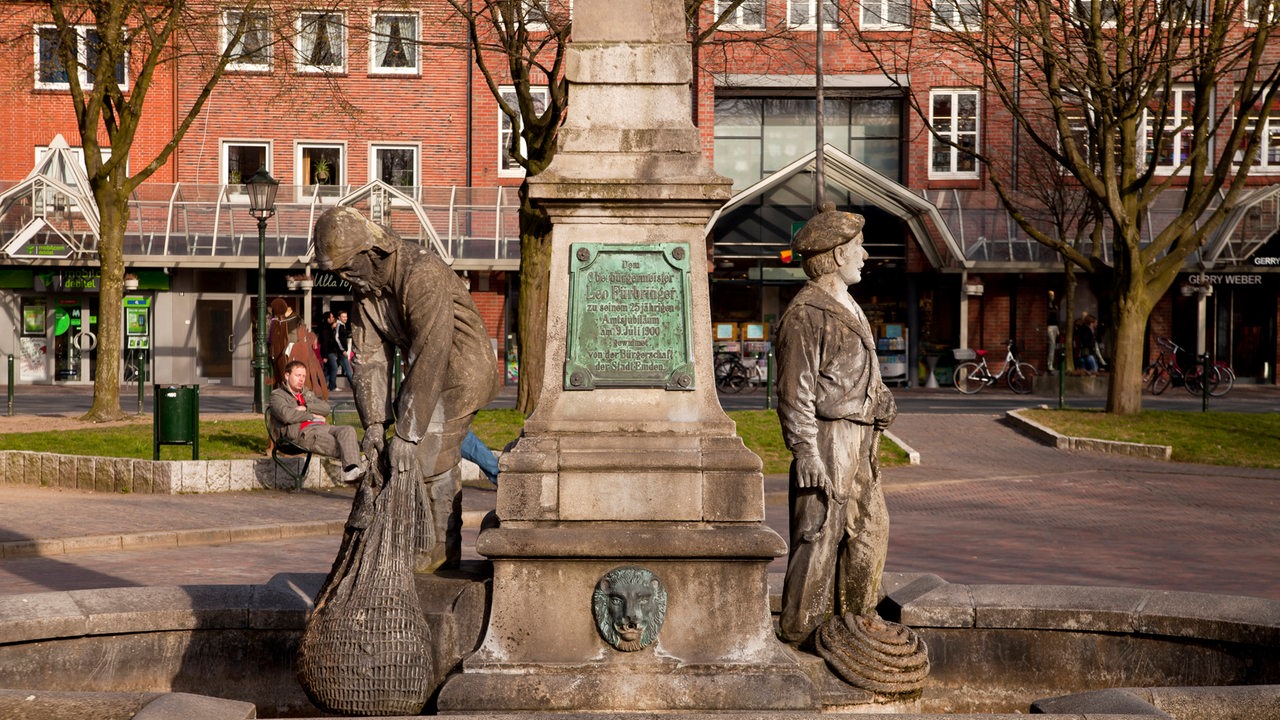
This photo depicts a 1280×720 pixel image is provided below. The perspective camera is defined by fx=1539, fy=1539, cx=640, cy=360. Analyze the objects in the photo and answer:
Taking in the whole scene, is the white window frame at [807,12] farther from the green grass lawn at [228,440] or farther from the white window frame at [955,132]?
the green grass lawn at [228,440]

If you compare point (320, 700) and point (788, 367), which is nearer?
point (320, 700)

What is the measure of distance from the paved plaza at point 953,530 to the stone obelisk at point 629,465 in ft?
16.7

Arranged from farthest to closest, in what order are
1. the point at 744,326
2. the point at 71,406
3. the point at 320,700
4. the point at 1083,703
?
the point at 744,326
the point at 71,406
the point at 320,700
the point at 1083,703

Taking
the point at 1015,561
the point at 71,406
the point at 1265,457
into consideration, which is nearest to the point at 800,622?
the point at 1015,561

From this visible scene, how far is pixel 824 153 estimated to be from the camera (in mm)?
34500

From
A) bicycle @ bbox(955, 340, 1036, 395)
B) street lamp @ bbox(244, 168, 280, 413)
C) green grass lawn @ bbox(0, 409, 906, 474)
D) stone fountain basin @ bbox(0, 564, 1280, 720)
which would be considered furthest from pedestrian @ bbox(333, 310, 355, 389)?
stone fountain basin @ bbox(0, 564, 1280, 720)

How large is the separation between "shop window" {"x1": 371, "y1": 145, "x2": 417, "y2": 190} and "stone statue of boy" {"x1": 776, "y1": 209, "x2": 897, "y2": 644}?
3213 cm

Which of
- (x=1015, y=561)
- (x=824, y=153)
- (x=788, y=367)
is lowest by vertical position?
(x=1015, y=561)

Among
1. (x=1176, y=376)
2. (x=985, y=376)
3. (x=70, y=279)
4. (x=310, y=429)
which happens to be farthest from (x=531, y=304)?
(x=1176, y=376)

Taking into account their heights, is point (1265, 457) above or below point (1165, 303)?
below

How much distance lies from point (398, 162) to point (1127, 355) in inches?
814

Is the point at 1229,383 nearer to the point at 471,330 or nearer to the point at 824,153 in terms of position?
the point at 824,153

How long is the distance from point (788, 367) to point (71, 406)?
2294 centimetres

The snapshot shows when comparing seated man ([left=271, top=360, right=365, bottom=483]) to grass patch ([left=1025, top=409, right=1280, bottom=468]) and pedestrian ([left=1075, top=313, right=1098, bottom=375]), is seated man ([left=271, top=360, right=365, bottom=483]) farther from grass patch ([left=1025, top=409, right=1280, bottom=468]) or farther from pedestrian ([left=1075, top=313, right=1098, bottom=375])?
pedestrian ([left=1075, top=313, right=1098, bottom=375])
